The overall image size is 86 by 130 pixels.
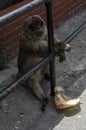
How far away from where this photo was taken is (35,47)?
4.97 m

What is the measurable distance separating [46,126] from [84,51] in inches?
80.1

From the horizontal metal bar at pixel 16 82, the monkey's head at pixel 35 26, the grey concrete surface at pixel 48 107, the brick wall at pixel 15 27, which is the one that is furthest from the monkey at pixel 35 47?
the brick wall at pixel 15 27

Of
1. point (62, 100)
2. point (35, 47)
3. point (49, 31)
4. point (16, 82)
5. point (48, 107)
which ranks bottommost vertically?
point (48, 107)

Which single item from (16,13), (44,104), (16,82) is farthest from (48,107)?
(16,13)

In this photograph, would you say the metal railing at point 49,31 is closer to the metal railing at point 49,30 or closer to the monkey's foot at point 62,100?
the metal railing at point 49,30

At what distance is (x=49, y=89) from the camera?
5180 millimetres

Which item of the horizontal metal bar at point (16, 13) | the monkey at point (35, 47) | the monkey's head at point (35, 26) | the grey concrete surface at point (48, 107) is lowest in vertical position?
the grey concrete surface at point (48, 107)

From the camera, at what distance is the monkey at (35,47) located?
15.9 ft

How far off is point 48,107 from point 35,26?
Answer: 0.98 metres

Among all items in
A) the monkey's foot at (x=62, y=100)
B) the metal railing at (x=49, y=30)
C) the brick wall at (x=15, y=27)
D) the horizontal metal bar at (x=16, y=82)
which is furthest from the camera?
the brick wall at (x=15, y=27)

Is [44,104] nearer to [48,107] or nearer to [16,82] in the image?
[48,107]

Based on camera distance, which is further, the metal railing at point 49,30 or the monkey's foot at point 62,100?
the monkey's foot at point 62,100

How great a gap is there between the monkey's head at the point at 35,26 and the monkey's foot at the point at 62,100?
2.34ft

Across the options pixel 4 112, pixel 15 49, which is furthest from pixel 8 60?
pixel 4 112
